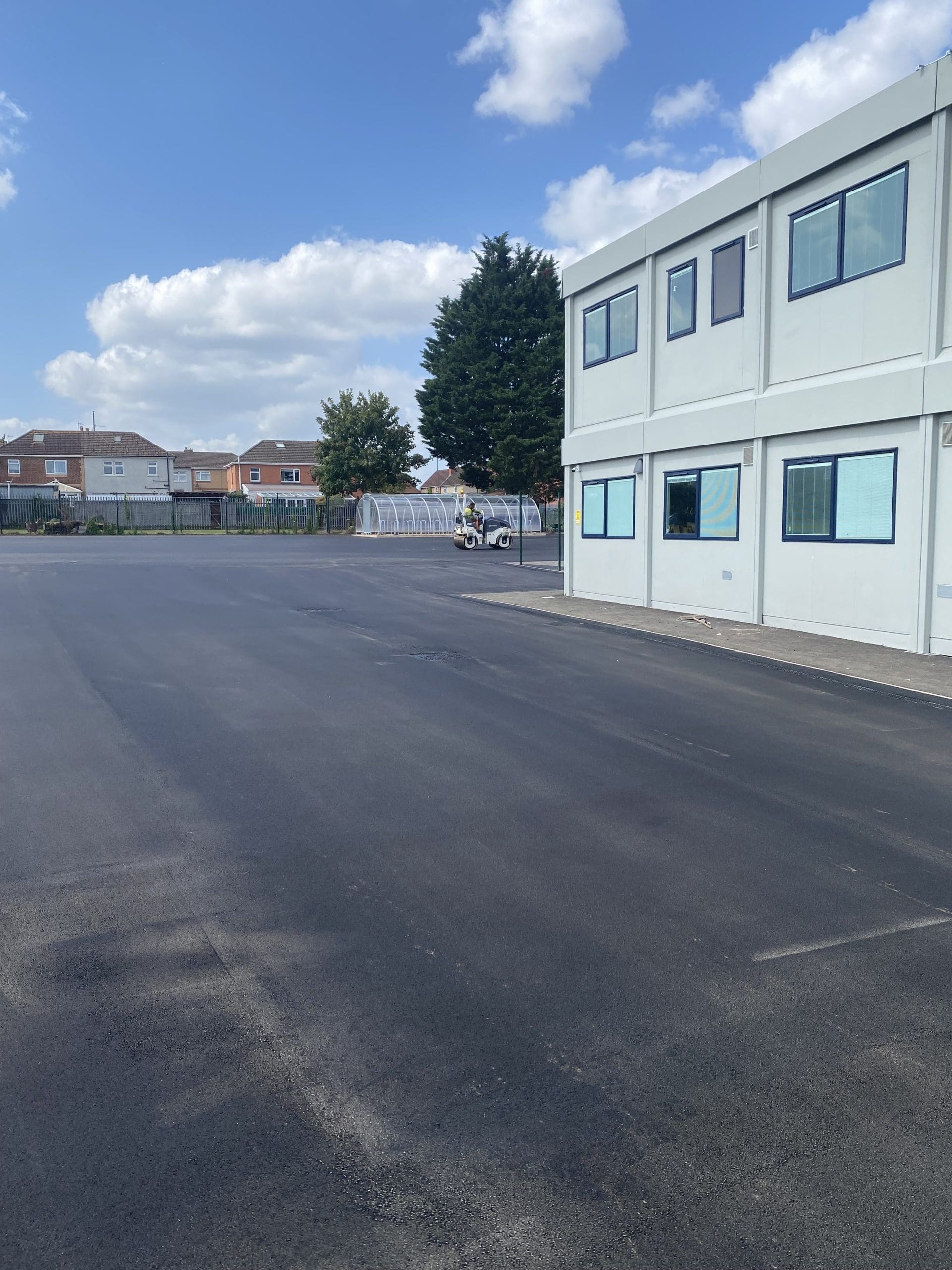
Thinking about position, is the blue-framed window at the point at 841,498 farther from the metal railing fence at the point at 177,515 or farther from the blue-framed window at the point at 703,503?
the metal railing fence at the point at 177,515

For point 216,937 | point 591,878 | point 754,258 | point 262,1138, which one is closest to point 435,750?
point 591,878

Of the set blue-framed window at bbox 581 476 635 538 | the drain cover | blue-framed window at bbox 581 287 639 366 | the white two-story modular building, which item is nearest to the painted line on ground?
the drain cover

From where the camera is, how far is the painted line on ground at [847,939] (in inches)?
182

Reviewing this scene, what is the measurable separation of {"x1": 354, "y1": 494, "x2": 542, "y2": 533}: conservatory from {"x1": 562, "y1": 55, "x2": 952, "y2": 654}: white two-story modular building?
3638 centimetres

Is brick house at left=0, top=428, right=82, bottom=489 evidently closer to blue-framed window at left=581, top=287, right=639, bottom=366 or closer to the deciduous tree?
the deciduous tree

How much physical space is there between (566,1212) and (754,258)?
51.6 ft

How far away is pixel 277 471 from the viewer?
310 ft

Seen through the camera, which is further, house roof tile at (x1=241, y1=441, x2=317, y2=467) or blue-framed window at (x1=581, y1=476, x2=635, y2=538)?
house roof tile at (x1=241, y1=441, x2=317, y2=467)

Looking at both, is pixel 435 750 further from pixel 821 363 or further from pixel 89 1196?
pixel 821 363

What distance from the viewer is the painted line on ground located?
4625 millimetres

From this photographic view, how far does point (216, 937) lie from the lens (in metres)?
4.77

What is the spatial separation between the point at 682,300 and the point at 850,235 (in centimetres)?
414

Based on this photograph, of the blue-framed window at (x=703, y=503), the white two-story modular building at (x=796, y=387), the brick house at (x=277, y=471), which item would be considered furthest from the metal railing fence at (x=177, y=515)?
the blue-framed window at (x=703, y=503)

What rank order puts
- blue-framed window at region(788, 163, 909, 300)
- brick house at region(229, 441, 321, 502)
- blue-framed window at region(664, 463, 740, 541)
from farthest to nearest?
brick house at region(229, 441, 321, 502), blue-framed window at region(664, 463, 740, 541), blue-framed window at region(788, 163, 909, 300)
